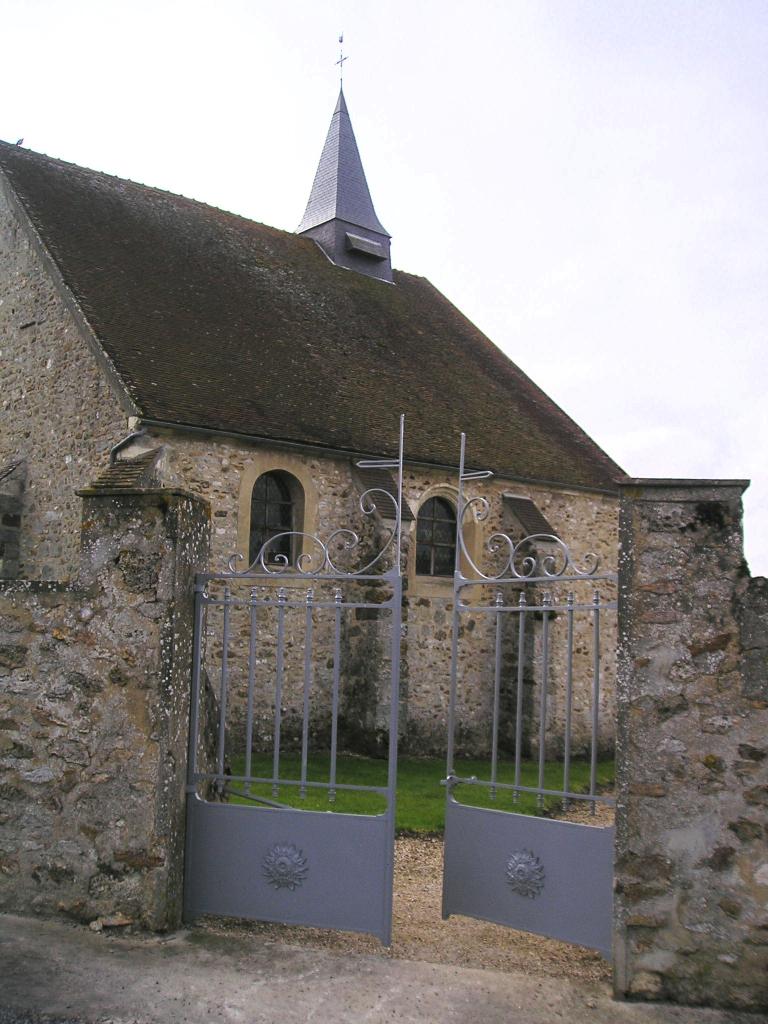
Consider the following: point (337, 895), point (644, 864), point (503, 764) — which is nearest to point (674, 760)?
point (644, 864)

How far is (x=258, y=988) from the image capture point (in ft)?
14.6

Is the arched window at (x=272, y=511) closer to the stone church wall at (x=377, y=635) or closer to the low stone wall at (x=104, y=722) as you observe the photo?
the stone church wall at (x=377, y=635)

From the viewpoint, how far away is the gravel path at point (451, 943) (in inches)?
198

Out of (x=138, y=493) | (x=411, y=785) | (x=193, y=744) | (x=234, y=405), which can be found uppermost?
(x=234, y=405)

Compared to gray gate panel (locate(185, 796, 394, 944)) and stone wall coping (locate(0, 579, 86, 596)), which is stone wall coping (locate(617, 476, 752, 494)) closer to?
gray gate panel (locate(185, 796, 394, 944))

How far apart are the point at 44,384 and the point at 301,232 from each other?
8550 millimetres

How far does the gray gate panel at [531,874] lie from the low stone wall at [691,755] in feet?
0.69

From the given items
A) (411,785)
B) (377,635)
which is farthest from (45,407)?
(411,785)

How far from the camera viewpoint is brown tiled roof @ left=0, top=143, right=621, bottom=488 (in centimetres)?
1257

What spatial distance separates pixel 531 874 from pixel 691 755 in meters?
1.09

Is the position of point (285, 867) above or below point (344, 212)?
below

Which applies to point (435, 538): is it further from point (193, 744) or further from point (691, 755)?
point (691, 755)

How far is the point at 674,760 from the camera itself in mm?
4512

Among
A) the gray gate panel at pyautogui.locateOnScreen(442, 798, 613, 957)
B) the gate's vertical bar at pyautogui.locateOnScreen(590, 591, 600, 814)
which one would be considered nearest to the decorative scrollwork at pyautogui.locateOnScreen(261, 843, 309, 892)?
the gray gate panel at pyautogui.locateOnScreen(442, 798, 613, 957)
